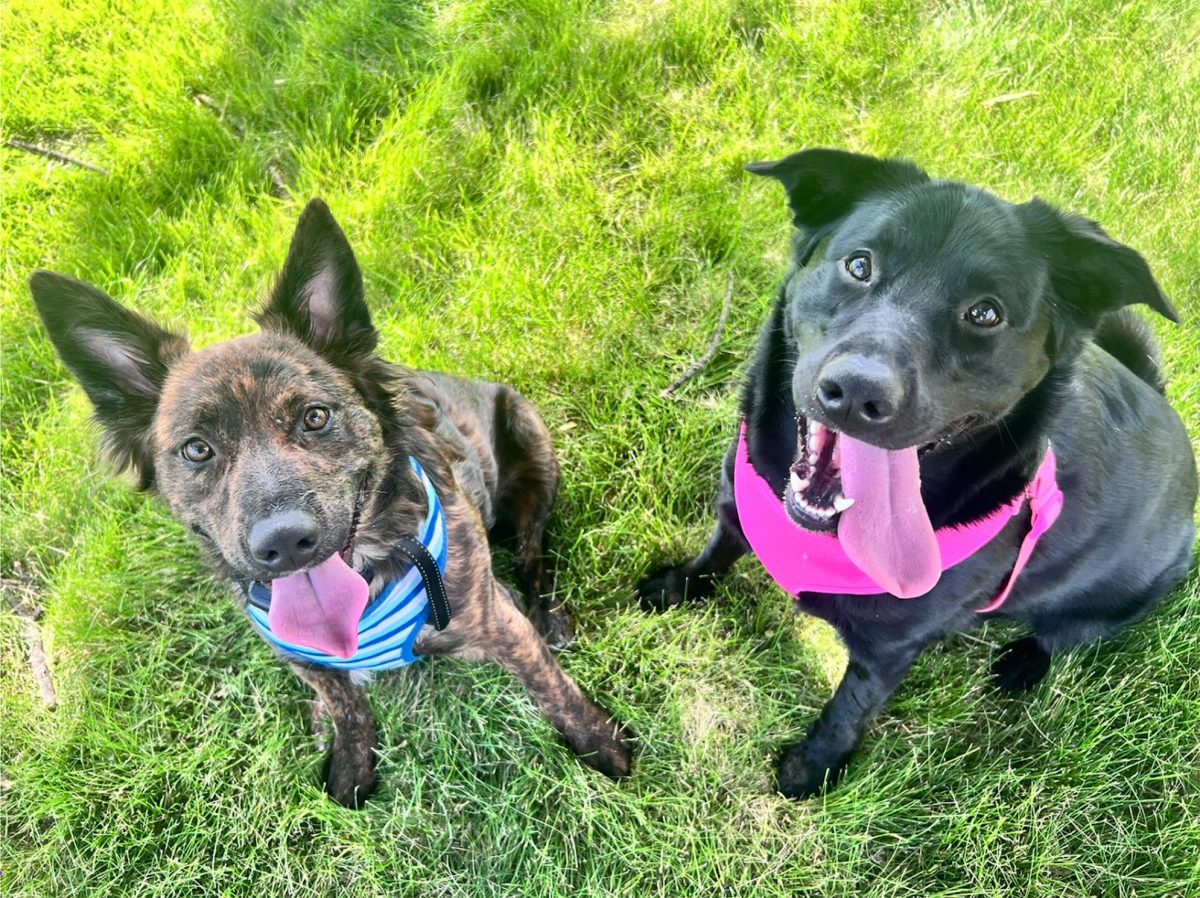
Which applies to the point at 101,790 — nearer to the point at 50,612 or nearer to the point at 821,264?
the point at 50,612

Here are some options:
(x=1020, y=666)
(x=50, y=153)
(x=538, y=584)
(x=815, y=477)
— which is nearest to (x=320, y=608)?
(x=538, y=584)

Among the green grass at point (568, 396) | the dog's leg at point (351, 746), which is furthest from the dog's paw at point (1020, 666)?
the dog's leg at point (351, 746)

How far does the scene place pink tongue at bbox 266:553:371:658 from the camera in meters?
1.95

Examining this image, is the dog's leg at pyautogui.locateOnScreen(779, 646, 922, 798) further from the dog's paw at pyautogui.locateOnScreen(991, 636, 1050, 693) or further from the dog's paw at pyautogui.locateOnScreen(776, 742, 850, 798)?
the dog's paw at pyautogui.locateOnScreen(991, 636, 1050, 693)

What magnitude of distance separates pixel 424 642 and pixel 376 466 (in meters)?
0.59

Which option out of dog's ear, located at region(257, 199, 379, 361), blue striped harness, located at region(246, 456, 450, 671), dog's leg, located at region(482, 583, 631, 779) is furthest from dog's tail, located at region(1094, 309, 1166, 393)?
dog's ear, located at region(257, 199, 379, 361)

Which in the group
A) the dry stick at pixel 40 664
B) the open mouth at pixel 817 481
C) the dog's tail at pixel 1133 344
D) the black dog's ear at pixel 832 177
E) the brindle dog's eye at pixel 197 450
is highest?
the black dog's ear at pixel 832 177

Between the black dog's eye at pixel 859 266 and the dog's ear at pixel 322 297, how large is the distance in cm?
124

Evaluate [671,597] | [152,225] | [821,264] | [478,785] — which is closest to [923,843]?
[671,597]

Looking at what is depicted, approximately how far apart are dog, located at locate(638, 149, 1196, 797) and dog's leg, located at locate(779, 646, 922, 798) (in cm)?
1

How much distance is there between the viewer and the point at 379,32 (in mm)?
3795

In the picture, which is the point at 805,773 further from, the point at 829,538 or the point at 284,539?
the point at 284,539

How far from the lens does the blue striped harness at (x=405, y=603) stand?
203 centimetres

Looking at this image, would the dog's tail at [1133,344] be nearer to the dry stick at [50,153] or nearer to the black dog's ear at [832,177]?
the black dog's ear at [832,177]
